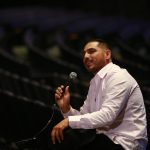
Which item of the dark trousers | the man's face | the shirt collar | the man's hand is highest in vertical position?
the man's face

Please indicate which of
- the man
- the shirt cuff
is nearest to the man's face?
the man

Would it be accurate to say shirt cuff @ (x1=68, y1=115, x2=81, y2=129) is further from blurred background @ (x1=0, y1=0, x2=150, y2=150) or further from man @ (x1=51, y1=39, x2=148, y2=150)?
blurred background @ (x1=0, y1=0, x2=150, y2=150)

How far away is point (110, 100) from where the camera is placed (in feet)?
3.30

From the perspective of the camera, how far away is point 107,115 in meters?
0.99

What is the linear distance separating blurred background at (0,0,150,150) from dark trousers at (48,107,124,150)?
3.9 inches

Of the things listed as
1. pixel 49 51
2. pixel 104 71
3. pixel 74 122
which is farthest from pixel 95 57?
pixel 49 51

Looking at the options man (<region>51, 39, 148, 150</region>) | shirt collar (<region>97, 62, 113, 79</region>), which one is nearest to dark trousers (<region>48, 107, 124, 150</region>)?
man (<region>51, 39, 148, 150</region>)

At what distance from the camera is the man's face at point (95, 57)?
3.44ft

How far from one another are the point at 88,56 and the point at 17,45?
8.60 ft

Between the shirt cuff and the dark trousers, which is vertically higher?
the shirt cuff

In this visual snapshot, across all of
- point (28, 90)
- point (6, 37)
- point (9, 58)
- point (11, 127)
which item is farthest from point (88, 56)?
point (6, 37)

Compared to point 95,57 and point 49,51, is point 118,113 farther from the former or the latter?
point 49,51

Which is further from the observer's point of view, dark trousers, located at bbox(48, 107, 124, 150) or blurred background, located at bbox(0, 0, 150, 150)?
blurred background, located at bbox(0, 0, 150, 150)

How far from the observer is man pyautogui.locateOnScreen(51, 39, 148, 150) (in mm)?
1003
